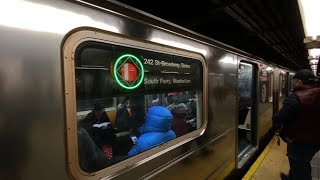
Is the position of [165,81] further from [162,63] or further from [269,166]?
[269,166]

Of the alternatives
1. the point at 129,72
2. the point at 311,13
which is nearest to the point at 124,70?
the point at 129,72

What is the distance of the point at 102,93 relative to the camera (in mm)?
1577

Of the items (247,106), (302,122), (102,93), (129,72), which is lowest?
(247,106)

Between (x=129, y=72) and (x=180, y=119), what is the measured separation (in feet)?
3.52

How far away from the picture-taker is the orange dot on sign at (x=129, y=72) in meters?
1.71

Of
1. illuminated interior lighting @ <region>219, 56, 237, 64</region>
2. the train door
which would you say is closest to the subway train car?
illuminated interior lighting @ <region>219, 56, 237, 64</region>

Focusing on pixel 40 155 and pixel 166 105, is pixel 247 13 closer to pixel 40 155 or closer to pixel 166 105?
pixel 166 105

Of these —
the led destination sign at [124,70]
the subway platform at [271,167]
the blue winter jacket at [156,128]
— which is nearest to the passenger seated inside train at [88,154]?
the led destination sign at [124,70]

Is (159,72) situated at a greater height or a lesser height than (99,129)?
greater

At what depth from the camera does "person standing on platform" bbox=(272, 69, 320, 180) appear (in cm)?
291

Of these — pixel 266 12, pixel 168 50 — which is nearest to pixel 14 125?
pixel 168 50

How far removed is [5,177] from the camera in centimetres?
105

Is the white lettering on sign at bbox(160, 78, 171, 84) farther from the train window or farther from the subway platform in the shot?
the subway platform

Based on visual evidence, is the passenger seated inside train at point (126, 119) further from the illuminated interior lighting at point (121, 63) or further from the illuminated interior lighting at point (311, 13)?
the illuminated interior lighting at point (311, 13)
